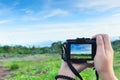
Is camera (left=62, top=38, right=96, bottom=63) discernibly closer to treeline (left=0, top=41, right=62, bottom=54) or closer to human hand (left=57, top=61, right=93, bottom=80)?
human hand (left=57, top=61, right=93, bottom=80)

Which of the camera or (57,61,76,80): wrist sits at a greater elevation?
the camera

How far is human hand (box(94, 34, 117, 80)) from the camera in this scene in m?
1.01

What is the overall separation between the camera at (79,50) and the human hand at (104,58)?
3 centimetres

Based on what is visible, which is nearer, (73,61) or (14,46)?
(73,61)

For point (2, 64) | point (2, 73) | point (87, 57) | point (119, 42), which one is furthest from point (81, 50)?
point (119, 42)

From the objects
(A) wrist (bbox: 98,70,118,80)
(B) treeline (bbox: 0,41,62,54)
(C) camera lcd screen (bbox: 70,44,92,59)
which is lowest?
(B) treeline (bbox: 0,41,62,54)

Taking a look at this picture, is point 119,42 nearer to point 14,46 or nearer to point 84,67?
point 14,46

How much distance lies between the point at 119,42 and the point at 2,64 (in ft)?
11.8

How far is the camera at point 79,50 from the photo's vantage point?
3.52ft

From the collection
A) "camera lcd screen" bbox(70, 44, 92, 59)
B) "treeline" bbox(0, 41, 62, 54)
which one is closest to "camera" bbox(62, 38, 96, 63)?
"camera lcd screen" bbox(70, 44, 92, 59)

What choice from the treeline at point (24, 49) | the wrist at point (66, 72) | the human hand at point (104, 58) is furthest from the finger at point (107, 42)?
the treeline at point (24, 49)

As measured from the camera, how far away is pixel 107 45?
1.06m

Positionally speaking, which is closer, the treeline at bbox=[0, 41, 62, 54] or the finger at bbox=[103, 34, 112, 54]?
the finger at bbox=[103, 34, 112, 54]

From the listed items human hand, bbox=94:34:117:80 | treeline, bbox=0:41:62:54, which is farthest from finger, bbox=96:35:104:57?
treeline, bbox=0:41:62:54
